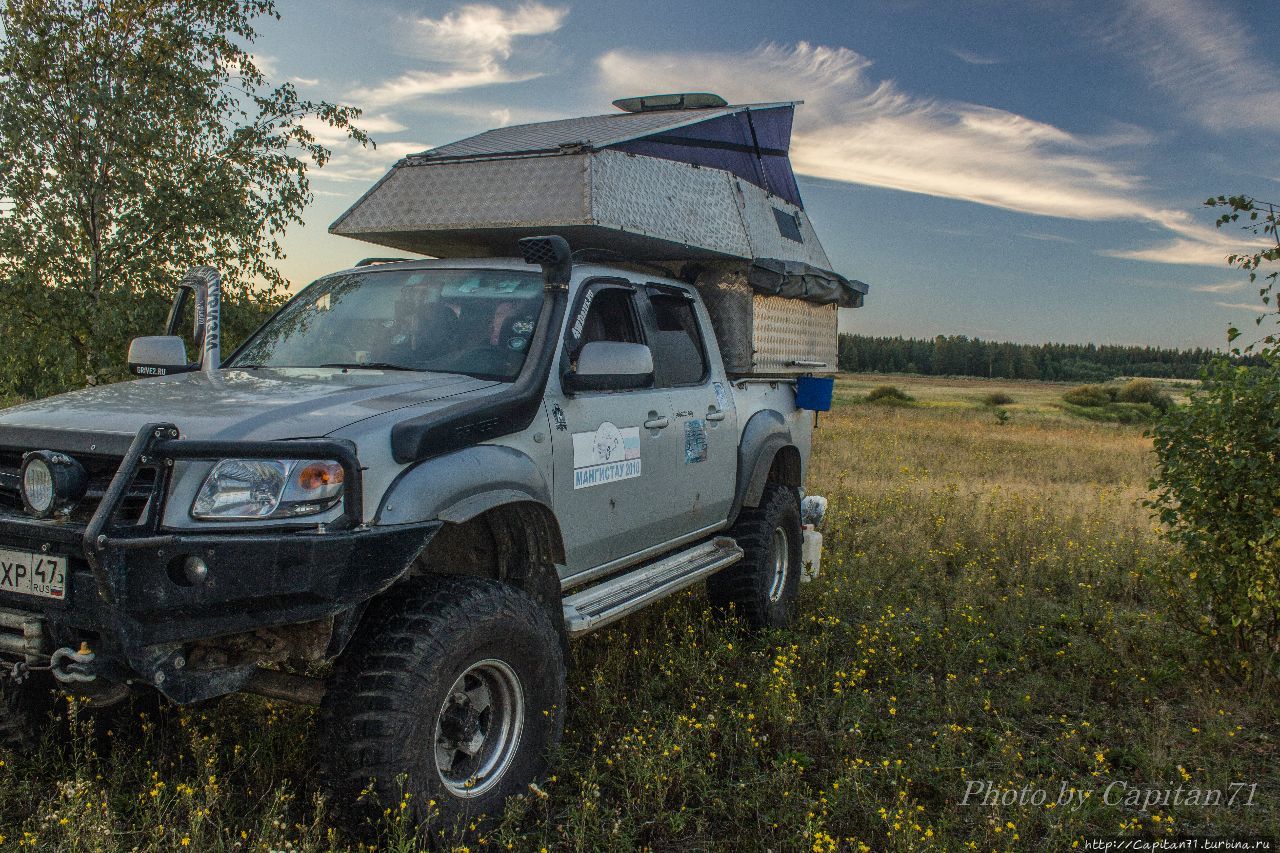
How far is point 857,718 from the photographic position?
14.7 ft

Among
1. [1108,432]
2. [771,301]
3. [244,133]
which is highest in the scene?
[244,133]

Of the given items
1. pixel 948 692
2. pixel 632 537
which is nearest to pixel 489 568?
pixel 632 537

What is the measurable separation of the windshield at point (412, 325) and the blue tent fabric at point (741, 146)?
49.4 inches

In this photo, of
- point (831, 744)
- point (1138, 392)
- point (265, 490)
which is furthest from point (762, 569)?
point (1138, 392)

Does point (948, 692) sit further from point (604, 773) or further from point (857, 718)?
point (604, 773)

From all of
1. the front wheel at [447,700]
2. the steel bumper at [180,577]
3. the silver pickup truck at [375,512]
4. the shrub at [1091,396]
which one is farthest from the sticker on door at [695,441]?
the shrub at [1091,396]

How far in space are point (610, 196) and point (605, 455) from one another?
1.41 m

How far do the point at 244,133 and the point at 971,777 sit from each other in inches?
401

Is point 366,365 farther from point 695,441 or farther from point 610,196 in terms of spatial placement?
point 695,441

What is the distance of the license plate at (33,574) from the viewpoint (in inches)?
108

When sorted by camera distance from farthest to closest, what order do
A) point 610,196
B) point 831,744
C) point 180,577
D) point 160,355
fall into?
point 610,196 → point 160,355 → point 831,744 → point 180,577

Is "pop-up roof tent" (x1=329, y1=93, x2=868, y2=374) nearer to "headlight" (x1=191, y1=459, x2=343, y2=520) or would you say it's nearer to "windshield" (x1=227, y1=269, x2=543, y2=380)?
"windshield" (x1=227, y1=269, x2=543, y2=380)

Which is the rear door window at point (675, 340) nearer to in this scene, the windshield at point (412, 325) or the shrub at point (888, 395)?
the windshield at point (412, 325)

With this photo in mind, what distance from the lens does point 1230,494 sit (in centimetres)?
514
